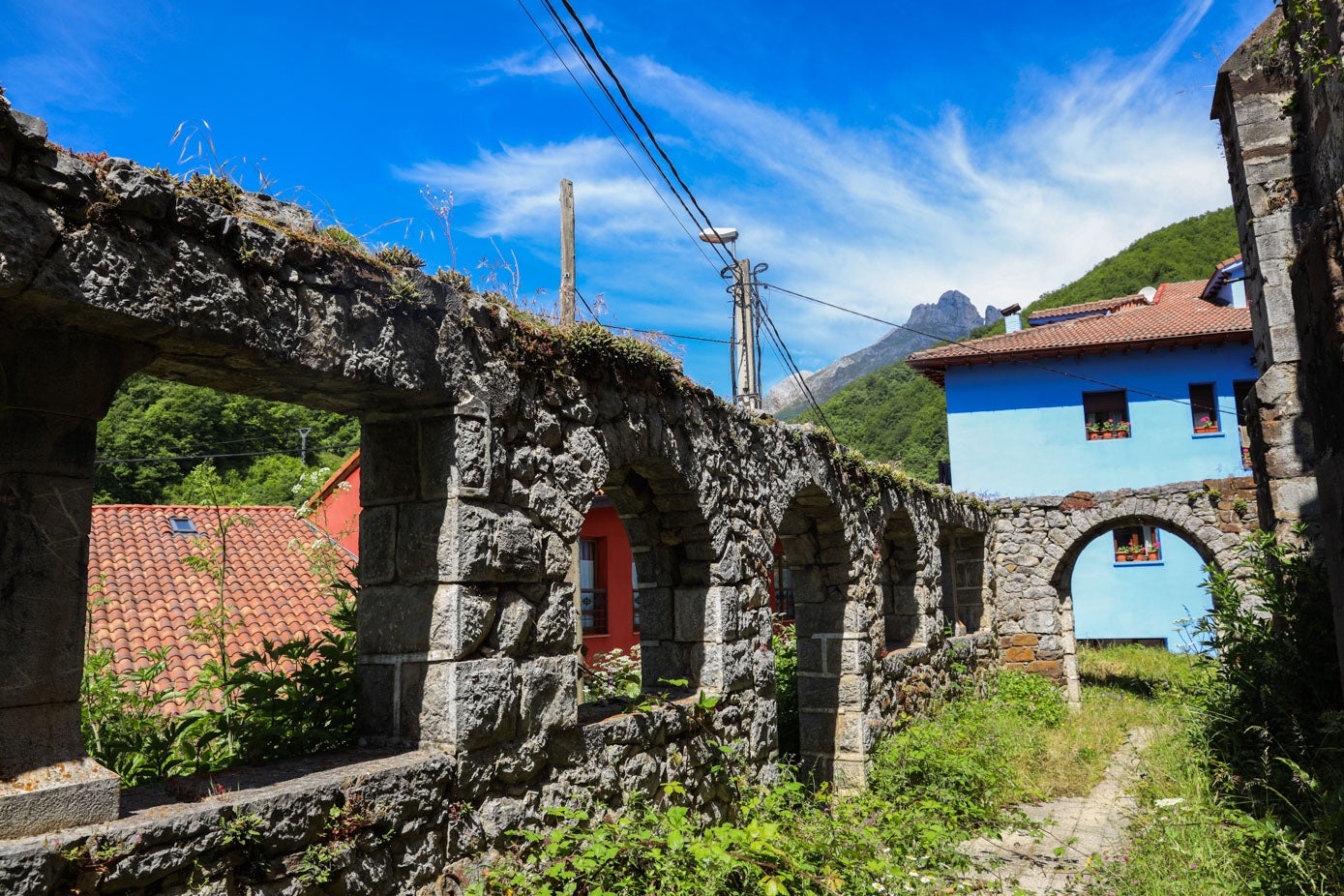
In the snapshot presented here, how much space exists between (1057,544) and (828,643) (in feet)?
21.7

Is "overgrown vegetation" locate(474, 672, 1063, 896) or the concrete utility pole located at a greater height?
the concrete utility pole

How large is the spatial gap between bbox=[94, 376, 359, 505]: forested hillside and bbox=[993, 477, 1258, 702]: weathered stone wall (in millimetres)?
11633

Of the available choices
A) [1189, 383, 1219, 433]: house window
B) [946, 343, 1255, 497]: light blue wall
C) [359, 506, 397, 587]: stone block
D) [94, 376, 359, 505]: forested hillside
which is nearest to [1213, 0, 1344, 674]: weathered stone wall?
[359, 506, 397, 587]: stone block

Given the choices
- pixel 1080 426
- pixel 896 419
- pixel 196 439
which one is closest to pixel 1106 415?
pixel 1080 426

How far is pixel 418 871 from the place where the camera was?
121 inches

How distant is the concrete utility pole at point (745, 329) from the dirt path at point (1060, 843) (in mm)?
5283

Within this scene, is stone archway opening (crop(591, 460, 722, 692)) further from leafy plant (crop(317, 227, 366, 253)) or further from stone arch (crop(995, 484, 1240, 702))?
stone arch (crop(995, 484, 1240, 702))

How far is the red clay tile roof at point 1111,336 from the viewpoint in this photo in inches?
678

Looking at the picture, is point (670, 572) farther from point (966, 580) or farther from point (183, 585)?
point (966, 580)

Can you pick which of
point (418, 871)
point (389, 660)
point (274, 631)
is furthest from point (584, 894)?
point (274, 631)

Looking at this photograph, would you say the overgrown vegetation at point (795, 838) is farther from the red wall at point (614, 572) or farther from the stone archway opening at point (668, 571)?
the red wall at point (614, 572)

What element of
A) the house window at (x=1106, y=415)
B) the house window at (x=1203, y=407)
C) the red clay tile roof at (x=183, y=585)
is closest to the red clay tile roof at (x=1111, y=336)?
the house window at (x=1203, y=407)

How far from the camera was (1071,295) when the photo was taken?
1257 inches

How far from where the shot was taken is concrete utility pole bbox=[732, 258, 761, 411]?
10742mm
